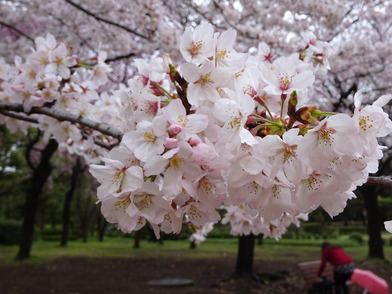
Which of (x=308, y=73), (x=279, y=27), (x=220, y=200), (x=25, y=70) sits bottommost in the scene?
(x=220, y=200)

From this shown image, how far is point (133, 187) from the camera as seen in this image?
973 millimetres

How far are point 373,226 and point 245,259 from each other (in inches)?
252

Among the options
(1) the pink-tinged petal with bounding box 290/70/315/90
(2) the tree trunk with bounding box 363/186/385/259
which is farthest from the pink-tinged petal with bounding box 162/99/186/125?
(2) the tree trunk with bounding box 363/186/385/259

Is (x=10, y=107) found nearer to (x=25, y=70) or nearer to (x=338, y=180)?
(x=25, y=70)

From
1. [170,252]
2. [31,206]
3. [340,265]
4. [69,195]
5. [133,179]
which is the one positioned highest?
[69,195]

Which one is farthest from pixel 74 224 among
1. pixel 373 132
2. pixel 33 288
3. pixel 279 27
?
pixel 373 132

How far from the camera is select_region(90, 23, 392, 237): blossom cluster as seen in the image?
875 mm

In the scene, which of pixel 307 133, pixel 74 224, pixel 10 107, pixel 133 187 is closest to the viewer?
pixel 307 133

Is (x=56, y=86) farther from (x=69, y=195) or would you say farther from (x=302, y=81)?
(x=69, y=195)

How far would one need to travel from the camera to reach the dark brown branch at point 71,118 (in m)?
1.76

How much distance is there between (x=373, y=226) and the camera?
13211 millimetres

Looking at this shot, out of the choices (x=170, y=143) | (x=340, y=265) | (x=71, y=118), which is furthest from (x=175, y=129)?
(x=340, y=265)

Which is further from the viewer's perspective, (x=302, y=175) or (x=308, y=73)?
(x=308, y=73)

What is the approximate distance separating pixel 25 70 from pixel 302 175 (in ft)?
6.95
